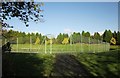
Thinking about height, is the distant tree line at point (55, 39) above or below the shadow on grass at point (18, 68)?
above

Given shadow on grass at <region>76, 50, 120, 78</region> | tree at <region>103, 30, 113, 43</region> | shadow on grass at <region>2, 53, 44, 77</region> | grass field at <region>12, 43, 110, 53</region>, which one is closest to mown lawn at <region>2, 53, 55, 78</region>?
shadow on grass at <region>2, 53, 44, 77</region>

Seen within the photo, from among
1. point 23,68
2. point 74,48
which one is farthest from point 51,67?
point 74,48

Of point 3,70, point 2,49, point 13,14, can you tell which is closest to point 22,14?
point 13,14

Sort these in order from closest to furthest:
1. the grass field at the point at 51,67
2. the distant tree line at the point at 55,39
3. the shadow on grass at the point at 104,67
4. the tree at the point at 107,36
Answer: the distant tree line at the point at 55,39, the grass field at the point at 51,67, the shadow on grass at the point at 104,67, the tree at the point at 107,36

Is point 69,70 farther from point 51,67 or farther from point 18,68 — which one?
point 18,68

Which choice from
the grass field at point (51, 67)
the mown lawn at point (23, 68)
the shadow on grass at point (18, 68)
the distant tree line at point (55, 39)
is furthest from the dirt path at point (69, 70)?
the distant tree line at point (55, 39)

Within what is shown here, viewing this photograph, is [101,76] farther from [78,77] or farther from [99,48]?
[99,48]

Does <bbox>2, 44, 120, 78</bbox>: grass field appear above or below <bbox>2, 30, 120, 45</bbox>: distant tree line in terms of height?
below

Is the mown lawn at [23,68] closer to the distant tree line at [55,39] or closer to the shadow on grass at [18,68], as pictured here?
the shadow on grass at [18,68]

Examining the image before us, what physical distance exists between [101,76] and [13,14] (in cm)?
536

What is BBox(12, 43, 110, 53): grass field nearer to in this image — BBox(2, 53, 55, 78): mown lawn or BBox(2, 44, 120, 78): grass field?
BBox(2, 44, 120, 78): grass field

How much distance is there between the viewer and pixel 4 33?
775cm

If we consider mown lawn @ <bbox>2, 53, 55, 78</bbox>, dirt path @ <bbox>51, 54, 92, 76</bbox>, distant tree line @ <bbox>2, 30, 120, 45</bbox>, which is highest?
distant tree line @ <bbox>2, 30, 120, 45</bbox>

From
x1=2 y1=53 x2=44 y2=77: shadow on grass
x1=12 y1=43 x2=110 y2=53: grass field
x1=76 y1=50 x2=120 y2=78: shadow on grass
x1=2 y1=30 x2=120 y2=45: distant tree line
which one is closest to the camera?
x1=2 y1=30 x2=120 y2=45: distant tree line
